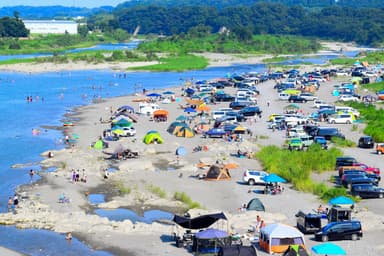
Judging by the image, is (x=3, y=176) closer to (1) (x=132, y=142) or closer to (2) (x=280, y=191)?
(1) (x=132, y=142)

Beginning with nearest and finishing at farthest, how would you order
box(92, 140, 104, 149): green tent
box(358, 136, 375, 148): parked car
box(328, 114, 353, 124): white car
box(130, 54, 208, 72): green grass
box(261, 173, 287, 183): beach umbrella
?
box(261, 173, 287, 183): beach umbrella
box(358, 136, 375, 148): parked car
box(92, 140, 104, 149): green tent
box(328, 114, 353, 124): white car
box(130, 54, 208, 72): green grass

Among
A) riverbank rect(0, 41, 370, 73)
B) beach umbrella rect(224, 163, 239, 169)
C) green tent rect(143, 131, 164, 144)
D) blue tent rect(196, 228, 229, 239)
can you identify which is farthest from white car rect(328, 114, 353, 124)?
riverbank rect(0, 41, 370, 73)

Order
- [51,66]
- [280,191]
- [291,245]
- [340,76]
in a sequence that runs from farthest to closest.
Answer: [51,66], [340,76], [280,191], [291,245]

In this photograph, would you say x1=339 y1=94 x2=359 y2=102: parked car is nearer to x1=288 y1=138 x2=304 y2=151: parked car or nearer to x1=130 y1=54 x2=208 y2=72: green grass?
x1=288 y1=138 x2=304 y2=151: parked car

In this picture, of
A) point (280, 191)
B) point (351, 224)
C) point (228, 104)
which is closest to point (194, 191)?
point (280, 191)

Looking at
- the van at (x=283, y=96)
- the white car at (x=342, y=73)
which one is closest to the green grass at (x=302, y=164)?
the van at (x=283, y=96)
